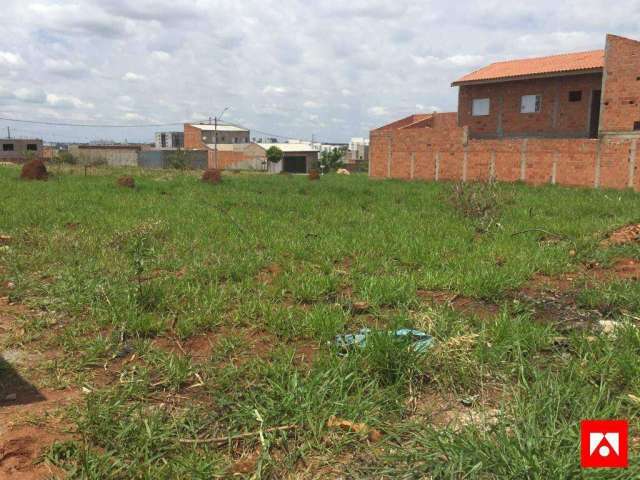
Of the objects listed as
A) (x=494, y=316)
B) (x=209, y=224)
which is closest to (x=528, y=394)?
(x=494, y=316)

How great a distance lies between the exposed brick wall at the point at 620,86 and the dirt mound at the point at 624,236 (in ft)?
52.3

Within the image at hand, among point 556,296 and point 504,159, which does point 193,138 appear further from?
point 556,296

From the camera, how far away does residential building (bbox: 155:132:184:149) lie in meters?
81.9

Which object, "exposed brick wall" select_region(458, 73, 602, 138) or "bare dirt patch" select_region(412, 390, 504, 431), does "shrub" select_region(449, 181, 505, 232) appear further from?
"exposed brick wall" select_region(458, 73, 602, 138)

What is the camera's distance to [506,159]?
2269cm

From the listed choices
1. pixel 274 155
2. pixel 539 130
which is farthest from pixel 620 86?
pixel 274 155

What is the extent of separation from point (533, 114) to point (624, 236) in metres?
22.3

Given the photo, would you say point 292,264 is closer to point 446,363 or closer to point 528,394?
point 446,363

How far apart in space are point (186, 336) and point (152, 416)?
1.25 m

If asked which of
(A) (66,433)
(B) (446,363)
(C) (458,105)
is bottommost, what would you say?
(A) (66,433)

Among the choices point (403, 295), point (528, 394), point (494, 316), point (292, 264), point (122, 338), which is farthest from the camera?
point (292, 264)

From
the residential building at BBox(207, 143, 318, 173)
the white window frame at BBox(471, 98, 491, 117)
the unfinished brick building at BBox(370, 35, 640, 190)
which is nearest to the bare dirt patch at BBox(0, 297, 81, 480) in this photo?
the unfinished brick building at BBox(370, 35, 640, 190)

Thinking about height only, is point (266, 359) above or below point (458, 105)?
below

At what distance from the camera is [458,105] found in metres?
30.9
